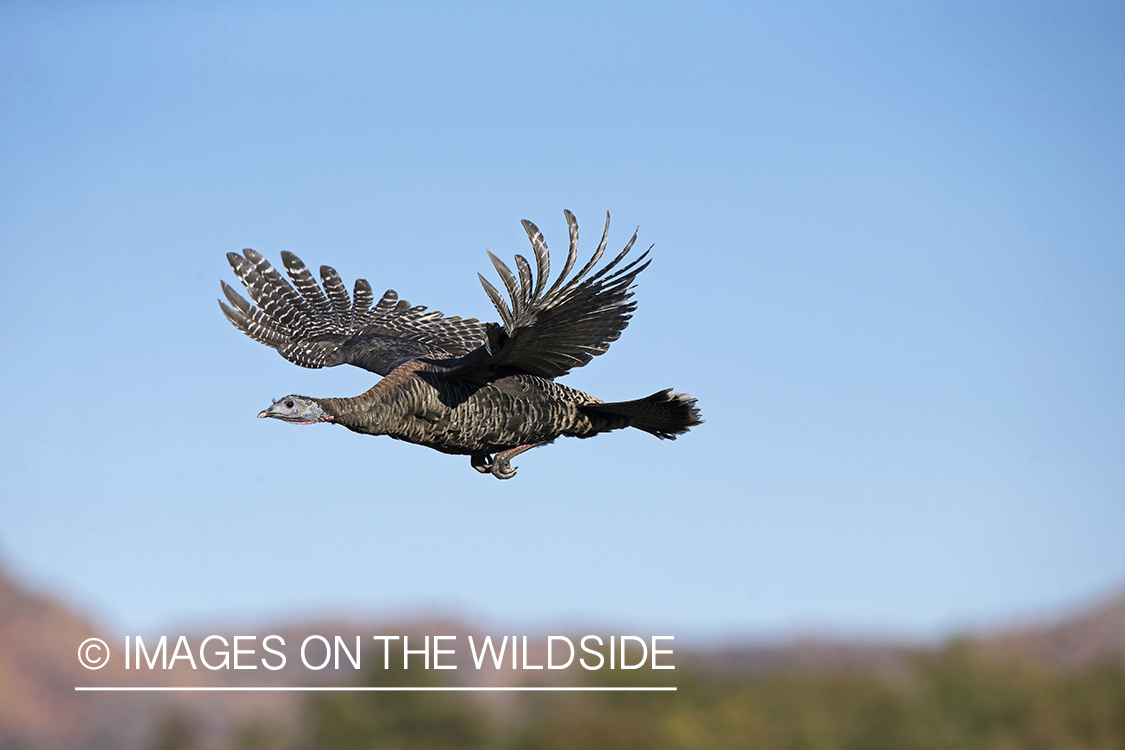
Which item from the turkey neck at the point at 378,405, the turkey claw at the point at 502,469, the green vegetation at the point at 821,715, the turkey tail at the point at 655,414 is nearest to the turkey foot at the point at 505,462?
the turkey claw at the point at 502,469

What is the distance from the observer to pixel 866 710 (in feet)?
233

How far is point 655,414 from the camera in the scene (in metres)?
12.3

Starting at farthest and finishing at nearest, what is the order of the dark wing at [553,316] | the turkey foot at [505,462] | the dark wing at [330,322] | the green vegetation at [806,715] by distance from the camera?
1. the green vegetation at [806,715]
2. the dark wing at [330,322]
3. the turkey foot at [505,462]
4. the dark wing at [553,316]

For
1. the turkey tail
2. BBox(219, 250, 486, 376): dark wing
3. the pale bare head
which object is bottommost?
the pale bare head

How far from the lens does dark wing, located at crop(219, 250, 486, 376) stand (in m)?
14.0

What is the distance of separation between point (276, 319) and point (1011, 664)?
7039 cm

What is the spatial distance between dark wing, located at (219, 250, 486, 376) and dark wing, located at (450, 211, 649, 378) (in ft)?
7.93

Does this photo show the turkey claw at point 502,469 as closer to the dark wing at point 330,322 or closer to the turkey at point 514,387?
the turkey at point 514,387

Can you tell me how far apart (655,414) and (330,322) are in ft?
15.5

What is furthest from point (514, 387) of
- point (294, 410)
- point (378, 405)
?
point (294, 410)

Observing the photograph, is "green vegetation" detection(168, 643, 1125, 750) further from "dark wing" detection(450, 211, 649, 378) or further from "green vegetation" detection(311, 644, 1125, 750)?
"dark wing" detection(450, 211, 649, 378)

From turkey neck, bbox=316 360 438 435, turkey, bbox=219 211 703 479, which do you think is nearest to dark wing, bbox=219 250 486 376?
turkey, bbox=219 211 703 479

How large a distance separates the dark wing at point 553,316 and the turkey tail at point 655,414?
0.75 m

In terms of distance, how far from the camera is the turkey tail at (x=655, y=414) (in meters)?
12.1
